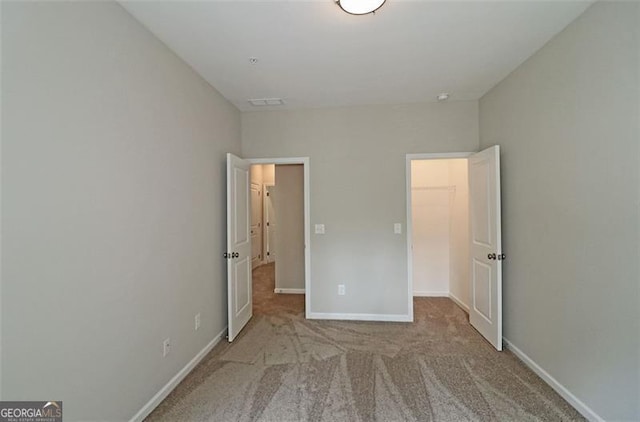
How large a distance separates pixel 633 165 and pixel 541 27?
3.74 ft

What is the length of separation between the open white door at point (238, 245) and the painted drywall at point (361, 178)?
1.93 ft

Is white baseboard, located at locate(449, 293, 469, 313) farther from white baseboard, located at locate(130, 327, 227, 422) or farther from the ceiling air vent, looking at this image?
the ceiling air vent

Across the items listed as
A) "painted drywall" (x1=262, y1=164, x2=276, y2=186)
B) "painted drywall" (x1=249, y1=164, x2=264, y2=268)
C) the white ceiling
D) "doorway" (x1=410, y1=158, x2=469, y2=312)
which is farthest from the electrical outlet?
"painted drywall" (x1=262, y1=164, x2=276, y2=186)

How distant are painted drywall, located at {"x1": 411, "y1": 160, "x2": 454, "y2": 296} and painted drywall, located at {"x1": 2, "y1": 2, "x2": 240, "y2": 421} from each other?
3241 millimetres

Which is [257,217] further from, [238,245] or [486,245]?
[486,245]

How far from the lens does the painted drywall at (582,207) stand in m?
1.53

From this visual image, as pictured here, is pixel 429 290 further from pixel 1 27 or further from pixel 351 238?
pixel 1 27

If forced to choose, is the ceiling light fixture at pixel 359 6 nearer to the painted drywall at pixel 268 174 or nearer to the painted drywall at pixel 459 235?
the painted drywall at pixel 459 235

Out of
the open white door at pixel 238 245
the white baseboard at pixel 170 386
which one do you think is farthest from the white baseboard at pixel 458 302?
the white baseboard at pixel 170 386

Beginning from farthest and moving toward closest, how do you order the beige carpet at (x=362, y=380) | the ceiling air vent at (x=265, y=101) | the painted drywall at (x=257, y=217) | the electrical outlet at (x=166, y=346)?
1. the painted drywall at (x=257, y=217)
2. the ceiling air vent at (x=265, y=101)
3. the electrical outlet at (x=166, y=346)
4. the beige carpet at (x=362, y=380)

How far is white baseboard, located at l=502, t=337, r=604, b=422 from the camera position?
69.4 inches

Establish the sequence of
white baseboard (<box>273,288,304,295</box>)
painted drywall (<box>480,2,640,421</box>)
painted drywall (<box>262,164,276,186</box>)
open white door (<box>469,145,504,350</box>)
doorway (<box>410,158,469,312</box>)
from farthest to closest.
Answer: painted drywall (<box>262,164,276,186</box>), white baseboard (<box>273,288,304,295</box>), doorway (<box>410,158,469,312</box>), open white door (<box>469,145,504,350</box>), painted drywall (<box>480,2,640,421</box>)

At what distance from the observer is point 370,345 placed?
9.21 feet

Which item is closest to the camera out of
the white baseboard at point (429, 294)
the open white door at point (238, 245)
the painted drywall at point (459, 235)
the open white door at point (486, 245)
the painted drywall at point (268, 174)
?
the open white door at point (486, 245)
